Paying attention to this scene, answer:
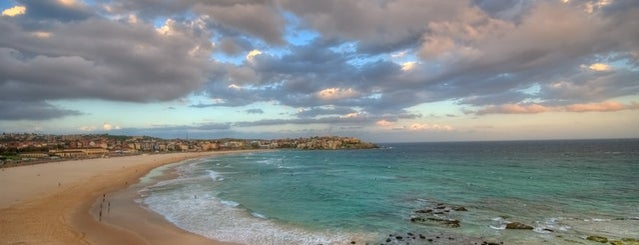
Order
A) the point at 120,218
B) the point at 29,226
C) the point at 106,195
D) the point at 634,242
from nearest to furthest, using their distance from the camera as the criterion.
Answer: the point at 634,242 < the point at 29,226 < the point at 120,218 < the point at 106,195

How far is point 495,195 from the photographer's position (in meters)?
35.4

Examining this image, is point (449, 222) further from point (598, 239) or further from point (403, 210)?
point (598, 239)

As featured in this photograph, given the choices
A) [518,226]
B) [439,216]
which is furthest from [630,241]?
[439,216]

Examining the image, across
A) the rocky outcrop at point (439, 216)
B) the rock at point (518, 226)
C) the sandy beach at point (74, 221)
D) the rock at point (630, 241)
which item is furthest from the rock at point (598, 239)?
the sandy beach at point (74, 221)

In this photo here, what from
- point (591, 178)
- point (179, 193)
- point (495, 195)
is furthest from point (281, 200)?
point (591, 178)

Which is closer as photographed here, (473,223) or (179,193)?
(473,223)

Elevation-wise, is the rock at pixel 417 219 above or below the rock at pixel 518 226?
below

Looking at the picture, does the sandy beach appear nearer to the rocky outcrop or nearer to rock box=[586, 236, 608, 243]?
the rocky outcrop

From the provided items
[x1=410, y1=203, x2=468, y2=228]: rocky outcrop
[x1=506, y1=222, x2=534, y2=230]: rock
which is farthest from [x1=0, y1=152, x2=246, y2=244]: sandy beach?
[x1=506, y1=222, x2=534, y2=230]: rock

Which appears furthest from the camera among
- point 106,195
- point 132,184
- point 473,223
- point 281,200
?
point 132,184

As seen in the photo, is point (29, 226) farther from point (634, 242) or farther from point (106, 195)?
point (634, 242)

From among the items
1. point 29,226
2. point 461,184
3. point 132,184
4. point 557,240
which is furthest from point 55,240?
point 461,184

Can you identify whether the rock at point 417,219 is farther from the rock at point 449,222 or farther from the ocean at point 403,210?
the rock at point 449,222

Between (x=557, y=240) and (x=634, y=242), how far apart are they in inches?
134
